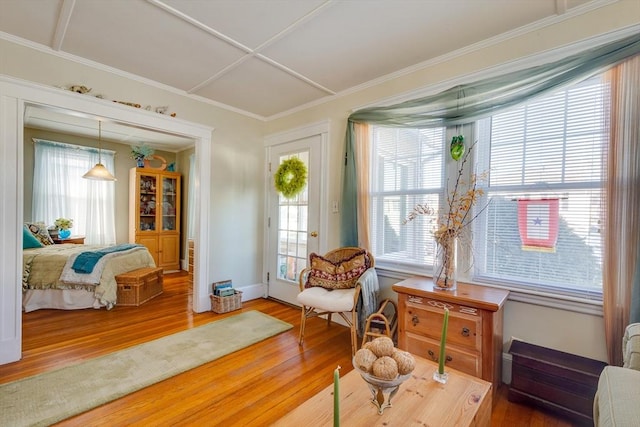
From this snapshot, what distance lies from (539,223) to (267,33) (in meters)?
2.32

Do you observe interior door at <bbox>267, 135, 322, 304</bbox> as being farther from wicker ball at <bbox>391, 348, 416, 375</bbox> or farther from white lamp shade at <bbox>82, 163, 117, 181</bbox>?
white lamp shade at <bbox>82, 163, 117, 181</bbox>

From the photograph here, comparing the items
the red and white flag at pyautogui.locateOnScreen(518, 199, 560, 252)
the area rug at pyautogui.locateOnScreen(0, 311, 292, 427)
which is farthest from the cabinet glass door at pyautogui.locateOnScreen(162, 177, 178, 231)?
the red and white flag at pyautogui.locateOnScreen(518, 199, 560, 252)

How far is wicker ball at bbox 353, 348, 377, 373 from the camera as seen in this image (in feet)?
3.62

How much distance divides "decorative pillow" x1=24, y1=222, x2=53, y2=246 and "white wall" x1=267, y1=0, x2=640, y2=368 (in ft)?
16.2

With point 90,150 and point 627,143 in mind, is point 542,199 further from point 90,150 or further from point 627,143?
point 90,150

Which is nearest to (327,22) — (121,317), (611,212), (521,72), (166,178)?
(521,72)

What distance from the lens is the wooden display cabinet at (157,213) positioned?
536 centimetres

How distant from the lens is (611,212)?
167cm

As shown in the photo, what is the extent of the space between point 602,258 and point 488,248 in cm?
63

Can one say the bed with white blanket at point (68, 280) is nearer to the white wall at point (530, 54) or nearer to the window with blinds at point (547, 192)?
the white wall at point (530, 54)

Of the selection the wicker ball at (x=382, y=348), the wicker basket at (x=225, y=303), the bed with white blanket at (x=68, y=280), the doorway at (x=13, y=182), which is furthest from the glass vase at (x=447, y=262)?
the bed with white blanket at (x=68, y=280)

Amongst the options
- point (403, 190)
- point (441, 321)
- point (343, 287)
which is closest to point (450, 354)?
point (441, 321)

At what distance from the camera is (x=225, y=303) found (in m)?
3.39

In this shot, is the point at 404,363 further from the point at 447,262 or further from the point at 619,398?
the point at 447,262
